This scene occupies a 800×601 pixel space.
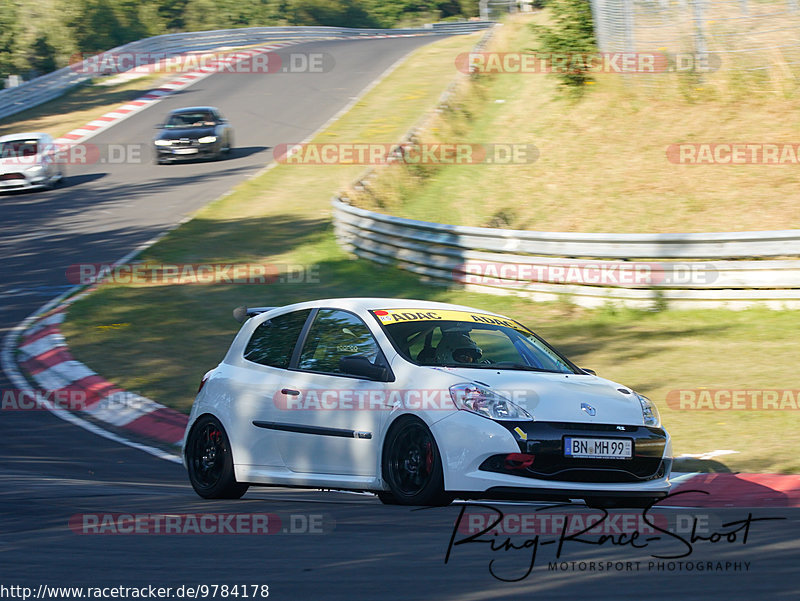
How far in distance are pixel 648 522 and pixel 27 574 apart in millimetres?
3349

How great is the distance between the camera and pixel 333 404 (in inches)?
284

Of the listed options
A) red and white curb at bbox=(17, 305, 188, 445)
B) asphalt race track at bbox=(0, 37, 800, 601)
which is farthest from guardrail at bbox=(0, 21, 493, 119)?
asphalt race track at bbox=(0, 37, 800, 601)

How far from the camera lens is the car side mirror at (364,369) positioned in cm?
700

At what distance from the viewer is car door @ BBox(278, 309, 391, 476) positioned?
22.9 ft

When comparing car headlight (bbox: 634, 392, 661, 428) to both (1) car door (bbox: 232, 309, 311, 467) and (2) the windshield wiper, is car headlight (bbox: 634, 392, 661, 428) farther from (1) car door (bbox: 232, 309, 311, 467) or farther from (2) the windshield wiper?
(1) car door (bbox: 232, 309, 311, 467)

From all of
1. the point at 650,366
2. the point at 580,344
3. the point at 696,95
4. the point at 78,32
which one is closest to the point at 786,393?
the point at 650,366

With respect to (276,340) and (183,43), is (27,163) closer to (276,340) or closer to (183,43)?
(276,340)

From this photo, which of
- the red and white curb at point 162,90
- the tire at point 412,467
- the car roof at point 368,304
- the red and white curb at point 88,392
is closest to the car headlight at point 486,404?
the tire at point 412,467

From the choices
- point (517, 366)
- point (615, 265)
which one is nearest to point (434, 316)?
point (517, 366)

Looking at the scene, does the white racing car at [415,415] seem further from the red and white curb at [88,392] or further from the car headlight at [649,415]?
the red and white curb at [88,392]

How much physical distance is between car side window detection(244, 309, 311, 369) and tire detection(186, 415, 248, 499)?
0.57 m

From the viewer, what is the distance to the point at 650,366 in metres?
12.0

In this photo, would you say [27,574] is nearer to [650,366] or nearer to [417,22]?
[650,366]

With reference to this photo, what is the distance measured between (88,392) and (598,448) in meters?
7.64
